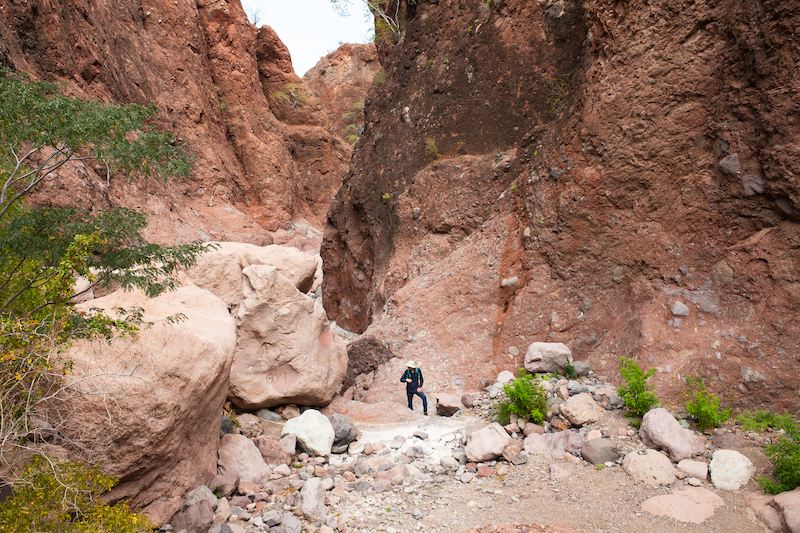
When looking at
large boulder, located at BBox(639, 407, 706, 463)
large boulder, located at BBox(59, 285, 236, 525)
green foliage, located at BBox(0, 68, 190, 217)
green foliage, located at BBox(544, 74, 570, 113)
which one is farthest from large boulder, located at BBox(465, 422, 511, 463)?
green foliage, located at BBox(544, 74, 570, 113)

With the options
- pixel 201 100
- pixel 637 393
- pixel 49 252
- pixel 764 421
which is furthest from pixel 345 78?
pixel 764 421

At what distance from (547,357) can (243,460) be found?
5.34 m

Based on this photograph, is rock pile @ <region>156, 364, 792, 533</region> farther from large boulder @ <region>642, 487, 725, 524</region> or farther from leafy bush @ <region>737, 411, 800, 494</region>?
leafy bush @ <region>737, 411, 800, 494</region>

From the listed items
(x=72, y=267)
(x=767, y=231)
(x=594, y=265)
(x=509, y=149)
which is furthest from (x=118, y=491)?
(x=509, y=149)

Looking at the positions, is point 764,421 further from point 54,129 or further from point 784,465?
point 54,129

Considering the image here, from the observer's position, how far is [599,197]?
8.91 meters

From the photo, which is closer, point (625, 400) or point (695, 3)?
point (625, 400)

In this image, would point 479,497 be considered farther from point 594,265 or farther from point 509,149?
point 509,149

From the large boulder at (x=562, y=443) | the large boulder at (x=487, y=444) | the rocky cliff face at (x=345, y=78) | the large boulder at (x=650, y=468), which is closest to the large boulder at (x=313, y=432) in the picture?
the large boulder at (x=487, y=444)

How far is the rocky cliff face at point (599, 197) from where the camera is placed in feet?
22.3

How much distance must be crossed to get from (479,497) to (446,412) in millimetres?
2935

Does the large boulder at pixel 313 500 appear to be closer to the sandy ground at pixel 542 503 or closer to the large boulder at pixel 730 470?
the sandy ground at pixel 542 503

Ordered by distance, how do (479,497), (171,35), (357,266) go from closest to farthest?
A: (479,497), (357,266), (171,35)

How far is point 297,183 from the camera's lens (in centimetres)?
3192
